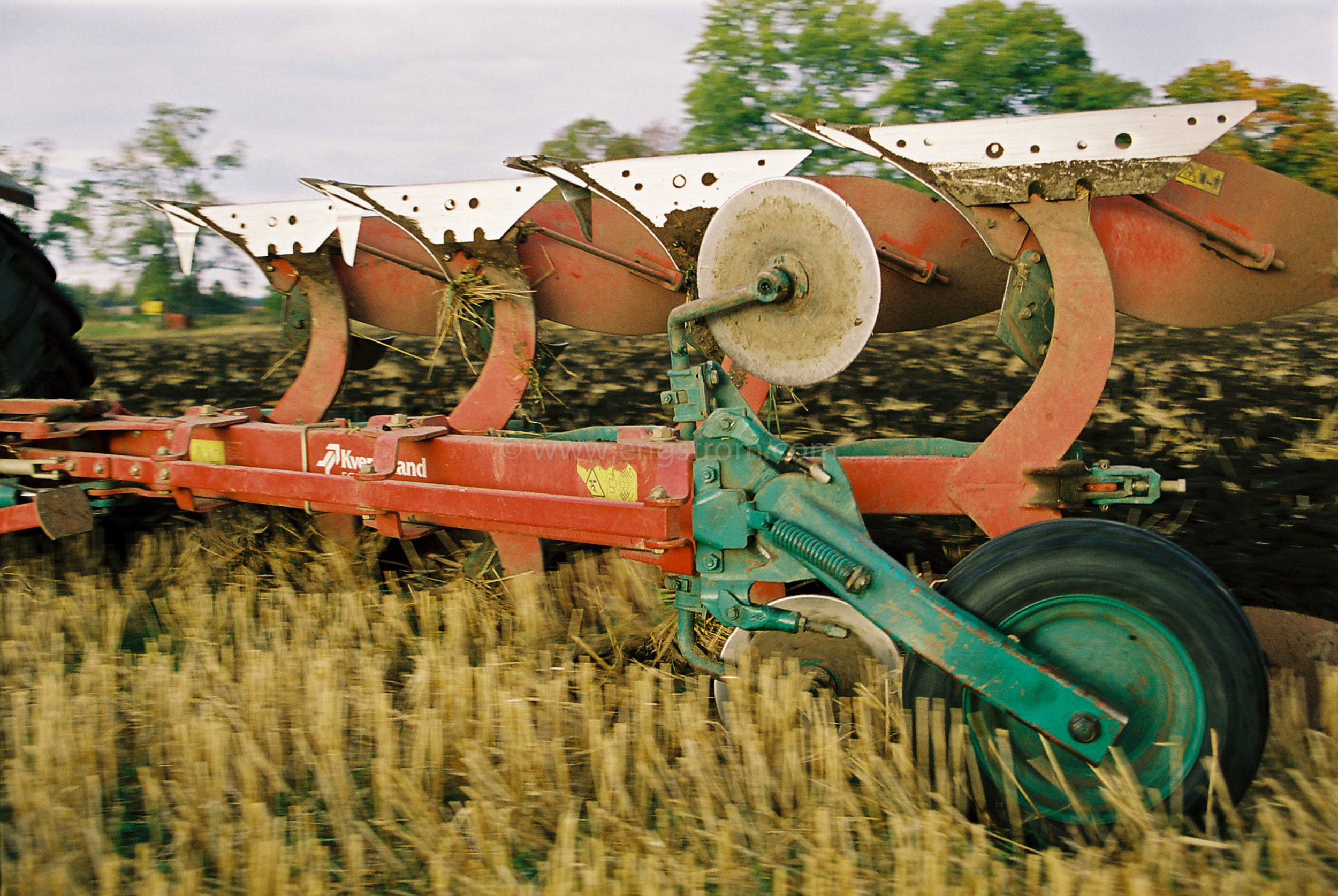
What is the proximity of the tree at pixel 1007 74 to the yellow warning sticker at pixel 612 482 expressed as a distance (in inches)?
883

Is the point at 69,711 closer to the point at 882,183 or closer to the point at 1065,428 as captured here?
the point at 1065,428

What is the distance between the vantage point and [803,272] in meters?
2.52

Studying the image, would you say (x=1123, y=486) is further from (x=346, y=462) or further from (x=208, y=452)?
(x=208, y=452)

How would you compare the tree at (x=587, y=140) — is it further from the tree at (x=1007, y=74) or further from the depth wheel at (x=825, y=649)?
the depth wheel at (x=825, y=649)

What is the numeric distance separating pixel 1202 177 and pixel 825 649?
1741 millimetres

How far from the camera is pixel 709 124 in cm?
2445

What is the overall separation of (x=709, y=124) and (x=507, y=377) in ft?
72.6

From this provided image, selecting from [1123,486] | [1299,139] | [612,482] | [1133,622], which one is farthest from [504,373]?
[1299,139]

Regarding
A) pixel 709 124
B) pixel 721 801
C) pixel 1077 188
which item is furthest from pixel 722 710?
pixel 709 124

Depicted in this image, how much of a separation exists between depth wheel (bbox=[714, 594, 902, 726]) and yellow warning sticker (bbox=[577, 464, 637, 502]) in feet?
1.60

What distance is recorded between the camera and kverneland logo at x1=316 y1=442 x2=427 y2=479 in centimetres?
305

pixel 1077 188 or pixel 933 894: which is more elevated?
pixel 1077 188

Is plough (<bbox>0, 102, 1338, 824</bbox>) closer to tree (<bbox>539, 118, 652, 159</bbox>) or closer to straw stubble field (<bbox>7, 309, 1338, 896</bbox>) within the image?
straw stubble field (<bbox>7, 309, 1338, 896</bbox>)

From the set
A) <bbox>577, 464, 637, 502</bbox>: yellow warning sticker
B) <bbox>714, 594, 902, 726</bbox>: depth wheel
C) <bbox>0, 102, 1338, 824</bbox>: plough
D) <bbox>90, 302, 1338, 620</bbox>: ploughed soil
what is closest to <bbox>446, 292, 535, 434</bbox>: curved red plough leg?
<bbox>0, 102, 1338, 824</bbox>: plough
